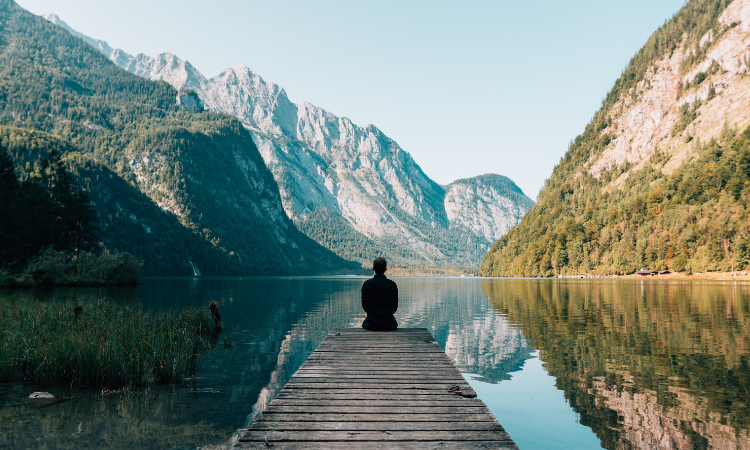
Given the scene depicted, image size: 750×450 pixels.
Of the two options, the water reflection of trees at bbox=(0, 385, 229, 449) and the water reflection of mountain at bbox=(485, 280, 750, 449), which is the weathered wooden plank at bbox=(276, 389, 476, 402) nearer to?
the water reflection of trees at bbox=(0, 385, 229, 449)

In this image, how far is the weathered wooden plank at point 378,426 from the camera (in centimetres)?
659

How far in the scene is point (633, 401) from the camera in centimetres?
1305

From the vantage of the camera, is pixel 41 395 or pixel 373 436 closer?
pixel 373 436

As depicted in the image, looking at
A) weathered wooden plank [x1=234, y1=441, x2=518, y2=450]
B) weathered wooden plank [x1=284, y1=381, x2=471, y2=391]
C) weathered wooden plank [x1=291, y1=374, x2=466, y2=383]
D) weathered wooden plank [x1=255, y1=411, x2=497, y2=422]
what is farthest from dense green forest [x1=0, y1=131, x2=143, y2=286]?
weathered wooden plank [x1=234, y1=441, x2=518, y2=450]

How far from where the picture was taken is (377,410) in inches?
294

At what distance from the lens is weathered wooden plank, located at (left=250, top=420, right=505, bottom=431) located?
21.6ft

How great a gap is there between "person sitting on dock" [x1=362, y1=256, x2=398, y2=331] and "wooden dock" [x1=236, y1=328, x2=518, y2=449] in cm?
243

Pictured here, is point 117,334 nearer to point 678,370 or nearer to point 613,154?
point 678,370

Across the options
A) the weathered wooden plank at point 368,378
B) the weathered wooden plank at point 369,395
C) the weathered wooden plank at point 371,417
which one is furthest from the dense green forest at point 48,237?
the weathered wooden plank at point 371,417

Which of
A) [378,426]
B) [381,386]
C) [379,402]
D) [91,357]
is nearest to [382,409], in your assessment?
[379,402]

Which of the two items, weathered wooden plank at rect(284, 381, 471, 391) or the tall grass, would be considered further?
the tall grass

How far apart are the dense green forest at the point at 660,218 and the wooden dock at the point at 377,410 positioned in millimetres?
115780

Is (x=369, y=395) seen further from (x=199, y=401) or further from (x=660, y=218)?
(x=660, y=218)

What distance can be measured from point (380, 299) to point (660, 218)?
138329mm
